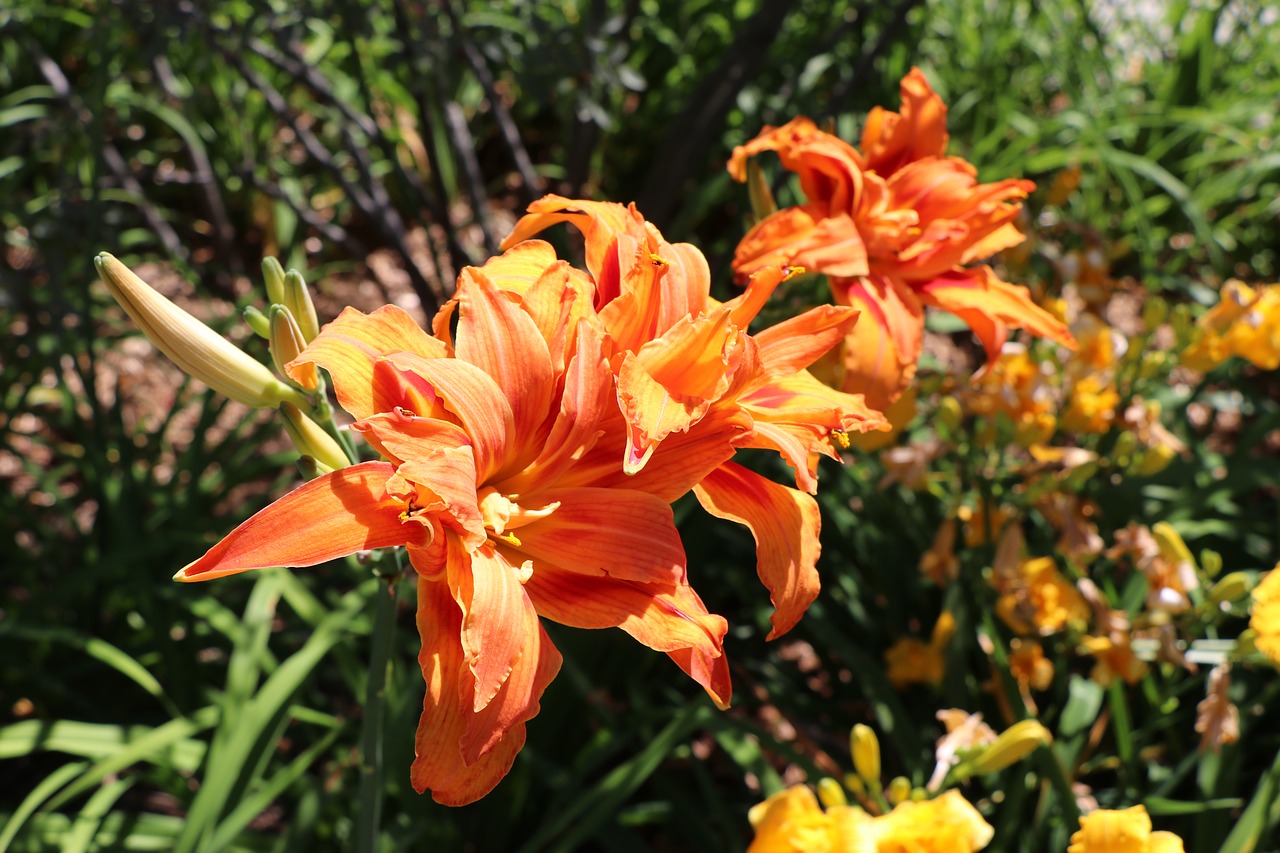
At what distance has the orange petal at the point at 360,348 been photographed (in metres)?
0.87

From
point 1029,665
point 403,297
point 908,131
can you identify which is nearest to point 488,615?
point 908,131

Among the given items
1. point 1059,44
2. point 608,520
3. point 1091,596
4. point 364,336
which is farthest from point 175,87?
point 1059,44

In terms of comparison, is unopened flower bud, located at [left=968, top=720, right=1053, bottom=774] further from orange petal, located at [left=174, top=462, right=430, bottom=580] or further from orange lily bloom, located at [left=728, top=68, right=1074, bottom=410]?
orange petal, located at [left=174, top=462, right=430, bottom=580]

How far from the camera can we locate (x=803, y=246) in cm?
133

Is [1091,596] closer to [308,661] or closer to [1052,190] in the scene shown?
[1052,190]

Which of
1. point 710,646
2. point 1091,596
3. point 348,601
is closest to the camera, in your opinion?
point 710,646

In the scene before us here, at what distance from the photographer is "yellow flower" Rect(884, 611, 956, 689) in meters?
2.04

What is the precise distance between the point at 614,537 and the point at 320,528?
0.26 m

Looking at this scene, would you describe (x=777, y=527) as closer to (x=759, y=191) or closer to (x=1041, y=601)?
(x=759, y=191)

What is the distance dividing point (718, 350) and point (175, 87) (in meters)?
2.49

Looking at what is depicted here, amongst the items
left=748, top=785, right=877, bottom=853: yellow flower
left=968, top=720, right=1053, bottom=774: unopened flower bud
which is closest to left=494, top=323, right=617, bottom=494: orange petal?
left=748, top=785, right=877, bottom=853: yellow flower

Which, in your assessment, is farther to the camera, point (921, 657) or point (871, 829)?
point (921, 657)

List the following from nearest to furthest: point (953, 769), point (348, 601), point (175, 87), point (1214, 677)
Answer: point (953, 769), point (1214, 677), point (348, 601), point (175, 87)

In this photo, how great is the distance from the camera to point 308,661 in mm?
1723
